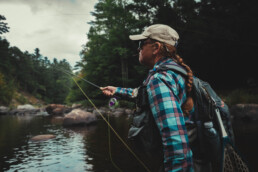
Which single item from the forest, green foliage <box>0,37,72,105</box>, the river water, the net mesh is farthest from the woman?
green foliage <box>0,37,72,105</box>

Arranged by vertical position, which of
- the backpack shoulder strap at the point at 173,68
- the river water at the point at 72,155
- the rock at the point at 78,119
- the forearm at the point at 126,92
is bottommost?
the river water at the point at 72,155

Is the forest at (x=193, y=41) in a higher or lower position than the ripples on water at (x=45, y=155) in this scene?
higher

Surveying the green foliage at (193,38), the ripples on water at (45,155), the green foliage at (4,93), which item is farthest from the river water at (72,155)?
the green foliage at (4,93)

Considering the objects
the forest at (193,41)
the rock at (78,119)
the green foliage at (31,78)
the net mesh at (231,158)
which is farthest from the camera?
the green foliage at (31,78)

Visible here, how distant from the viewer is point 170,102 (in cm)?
122

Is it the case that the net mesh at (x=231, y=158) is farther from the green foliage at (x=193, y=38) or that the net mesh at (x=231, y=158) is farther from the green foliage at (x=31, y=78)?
the green foliage at (x=31, y=78)

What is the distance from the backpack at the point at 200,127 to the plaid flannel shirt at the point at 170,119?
10 centimetres

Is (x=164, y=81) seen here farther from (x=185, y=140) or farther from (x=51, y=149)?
(x=51, y=149)

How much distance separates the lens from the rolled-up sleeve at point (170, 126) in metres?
1.17

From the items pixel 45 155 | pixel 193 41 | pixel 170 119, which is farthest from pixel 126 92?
pixel 193 41

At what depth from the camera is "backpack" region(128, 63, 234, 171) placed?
134cm

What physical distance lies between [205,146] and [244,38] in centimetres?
1722

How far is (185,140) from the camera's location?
1.20m

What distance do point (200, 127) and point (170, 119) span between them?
1.01 feet
